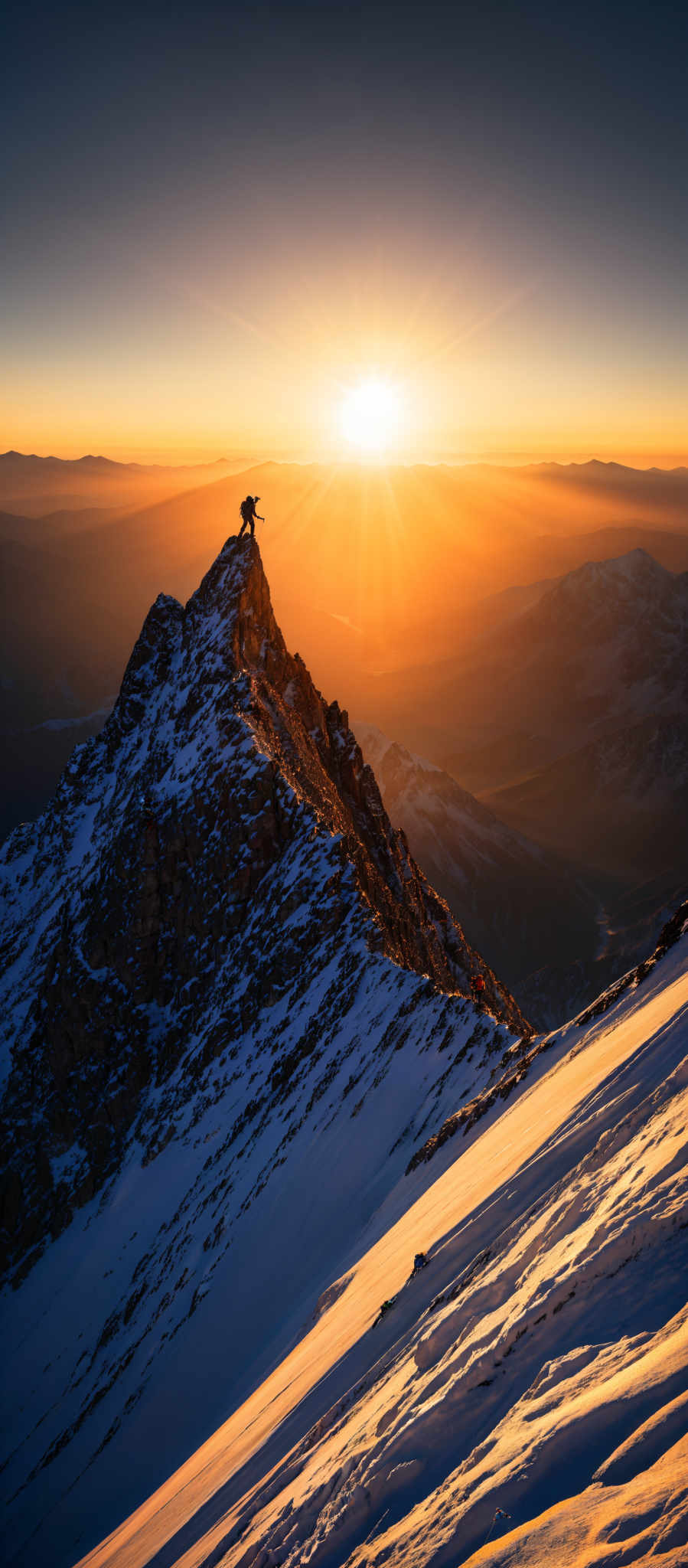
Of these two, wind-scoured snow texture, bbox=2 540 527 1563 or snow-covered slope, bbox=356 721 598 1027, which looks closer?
wind-scoured snow texture, bbox=2 540 527 1563

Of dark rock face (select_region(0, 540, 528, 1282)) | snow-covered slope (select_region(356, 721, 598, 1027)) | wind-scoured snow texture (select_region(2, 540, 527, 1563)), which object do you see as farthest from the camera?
snow-covered slope (select_region(356, 721, 598, 1027))

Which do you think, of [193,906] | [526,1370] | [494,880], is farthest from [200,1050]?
[494,880]

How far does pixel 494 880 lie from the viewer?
17938cm

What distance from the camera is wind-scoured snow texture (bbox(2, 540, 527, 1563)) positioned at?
35531mm

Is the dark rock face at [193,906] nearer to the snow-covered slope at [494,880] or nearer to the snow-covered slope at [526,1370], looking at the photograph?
the snow-covered slope at [526,1370]

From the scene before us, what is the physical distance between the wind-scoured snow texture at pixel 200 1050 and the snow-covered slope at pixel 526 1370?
40.2 ft

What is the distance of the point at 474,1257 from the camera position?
1554cm

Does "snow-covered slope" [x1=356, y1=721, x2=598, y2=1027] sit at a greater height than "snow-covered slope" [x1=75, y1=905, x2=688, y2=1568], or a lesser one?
lesser

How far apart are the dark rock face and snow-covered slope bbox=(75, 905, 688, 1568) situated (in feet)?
63.7

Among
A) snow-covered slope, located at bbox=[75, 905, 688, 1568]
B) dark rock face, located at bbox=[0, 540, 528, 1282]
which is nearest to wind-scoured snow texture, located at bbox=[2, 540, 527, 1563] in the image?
dark rock face, located at bbox=[0, 540, 528, 1282]

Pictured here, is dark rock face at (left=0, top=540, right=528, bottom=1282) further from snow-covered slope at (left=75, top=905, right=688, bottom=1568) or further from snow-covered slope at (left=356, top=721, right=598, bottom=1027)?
snow-covered slope at (left=356, top=721, right=598, bottom=1027)

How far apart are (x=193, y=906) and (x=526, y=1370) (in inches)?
1879

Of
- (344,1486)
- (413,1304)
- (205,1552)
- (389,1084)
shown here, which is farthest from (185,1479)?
(344,1486)

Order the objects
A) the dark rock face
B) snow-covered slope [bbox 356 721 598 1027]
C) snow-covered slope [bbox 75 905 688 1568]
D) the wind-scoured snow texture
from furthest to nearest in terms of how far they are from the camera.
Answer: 1. snow-covered slope [bbox 356 721 598 1027]
2. the dark rock face
3. the wind-scoured snow texture
4. snow-covered slope [bbox 75 905 688 1568]
